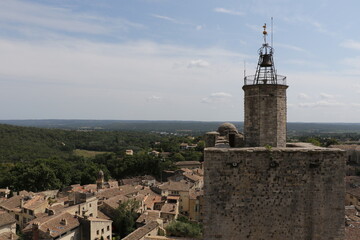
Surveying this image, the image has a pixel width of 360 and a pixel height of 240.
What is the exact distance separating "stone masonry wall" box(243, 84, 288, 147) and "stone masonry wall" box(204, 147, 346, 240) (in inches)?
85.3

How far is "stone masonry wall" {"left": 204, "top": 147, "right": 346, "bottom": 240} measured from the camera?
9711mm

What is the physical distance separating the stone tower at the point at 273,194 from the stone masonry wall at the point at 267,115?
2.14 meters

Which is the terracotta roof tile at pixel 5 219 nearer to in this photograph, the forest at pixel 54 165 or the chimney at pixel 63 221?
the chimney at pixel 63 221

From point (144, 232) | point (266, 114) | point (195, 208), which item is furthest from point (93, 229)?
point (266, 114)

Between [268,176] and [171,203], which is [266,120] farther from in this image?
[171,203]

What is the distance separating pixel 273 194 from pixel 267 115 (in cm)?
361

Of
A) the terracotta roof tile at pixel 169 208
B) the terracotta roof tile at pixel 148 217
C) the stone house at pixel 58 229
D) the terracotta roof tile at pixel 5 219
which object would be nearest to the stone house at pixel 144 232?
the terracotta roof tile at pixel 148 217

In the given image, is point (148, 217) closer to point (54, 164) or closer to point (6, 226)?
point (6, 226)

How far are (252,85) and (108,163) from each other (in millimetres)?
72079

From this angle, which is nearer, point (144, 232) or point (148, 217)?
point (144, 232)

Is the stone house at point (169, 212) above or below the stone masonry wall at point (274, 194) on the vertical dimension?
below

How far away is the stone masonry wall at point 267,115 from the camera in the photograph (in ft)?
39.1

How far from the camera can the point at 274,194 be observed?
9.82m

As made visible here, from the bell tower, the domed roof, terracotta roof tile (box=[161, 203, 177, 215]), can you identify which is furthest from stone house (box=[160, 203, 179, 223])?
the bell tower
